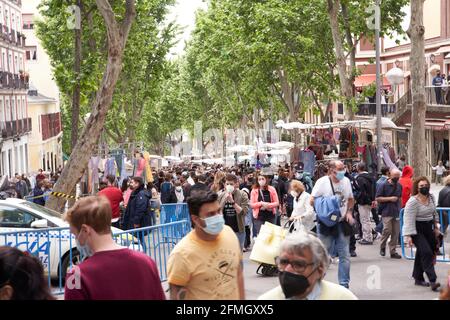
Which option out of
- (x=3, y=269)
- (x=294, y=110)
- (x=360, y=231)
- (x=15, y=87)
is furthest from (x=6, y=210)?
(x=15, y=87)

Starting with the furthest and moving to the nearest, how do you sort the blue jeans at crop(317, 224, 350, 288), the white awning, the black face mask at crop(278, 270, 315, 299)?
the white awning < the blue jeans at crop(317, 224, 350, 288) < the black face mask at crop(278, 270, 315, 299)

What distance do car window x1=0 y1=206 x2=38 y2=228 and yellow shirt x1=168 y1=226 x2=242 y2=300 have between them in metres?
8.27

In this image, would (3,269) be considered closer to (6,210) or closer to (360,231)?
(6,210)

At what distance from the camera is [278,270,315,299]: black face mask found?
17.7ft

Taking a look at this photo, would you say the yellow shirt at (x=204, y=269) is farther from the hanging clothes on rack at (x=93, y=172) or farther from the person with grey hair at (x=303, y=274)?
the hanging clothes on rack at (x=93, y=172)

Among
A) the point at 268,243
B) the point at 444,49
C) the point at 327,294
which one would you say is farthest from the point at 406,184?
the point at 444,49

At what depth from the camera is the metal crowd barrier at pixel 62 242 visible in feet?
42.8

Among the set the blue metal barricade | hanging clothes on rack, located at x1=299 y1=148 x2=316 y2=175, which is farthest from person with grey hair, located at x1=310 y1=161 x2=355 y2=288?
hanging clothes on rack, located at x1=299 y1=148 x2=316 y2=175

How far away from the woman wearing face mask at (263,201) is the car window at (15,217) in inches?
169

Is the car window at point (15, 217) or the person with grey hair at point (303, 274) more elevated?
the person with grey hair at point (303, 274)

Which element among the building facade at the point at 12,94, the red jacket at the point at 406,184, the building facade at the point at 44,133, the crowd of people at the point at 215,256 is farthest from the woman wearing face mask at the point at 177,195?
the building facade at the point at 44,133

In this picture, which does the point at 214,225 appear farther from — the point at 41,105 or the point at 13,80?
the point at 41,105

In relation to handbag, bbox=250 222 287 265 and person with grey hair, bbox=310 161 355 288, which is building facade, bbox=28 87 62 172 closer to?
handbag, bbox=250 222 287 265

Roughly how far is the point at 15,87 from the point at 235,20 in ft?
80.6
